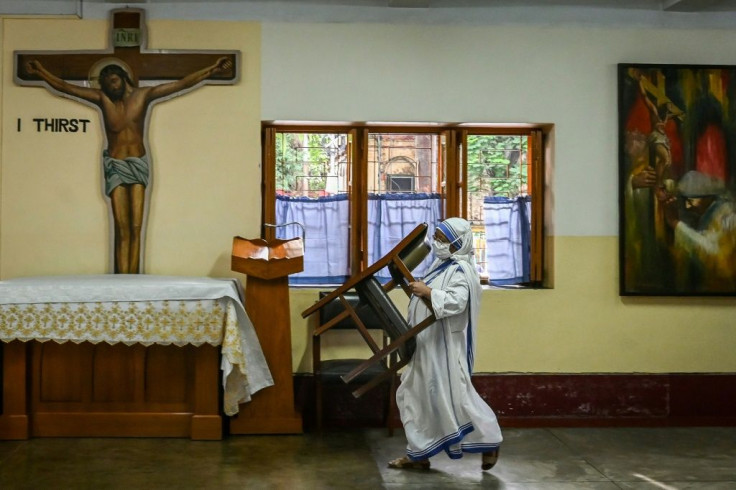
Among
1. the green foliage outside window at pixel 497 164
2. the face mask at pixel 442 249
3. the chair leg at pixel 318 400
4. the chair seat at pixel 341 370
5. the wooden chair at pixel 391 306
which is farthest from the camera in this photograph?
the green foliage outside window at pixel 497 164

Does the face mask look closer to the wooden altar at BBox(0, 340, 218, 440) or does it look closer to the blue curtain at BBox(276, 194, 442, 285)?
the blue curtain at BBox(276, 194, 442, 285)

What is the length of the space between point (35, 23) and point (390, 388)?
352 centimetres

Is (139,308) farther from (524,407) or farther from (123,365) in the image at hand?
(524,407)

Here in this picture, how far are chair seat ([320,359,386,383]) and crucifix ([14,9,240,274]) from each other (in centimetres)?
149

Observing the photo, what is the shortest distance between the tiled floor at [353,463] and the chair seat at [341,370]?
403mm

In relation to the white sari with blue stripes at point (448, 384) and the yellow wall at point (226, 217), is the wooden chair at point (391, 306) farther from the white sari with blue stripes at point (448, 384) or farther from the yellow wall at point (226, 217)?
the yellow wall at point (226, 217)

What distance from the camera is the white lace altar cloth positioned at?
17.3 ft

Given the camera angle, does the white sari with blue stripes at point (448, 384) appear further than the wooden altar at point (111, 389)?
No

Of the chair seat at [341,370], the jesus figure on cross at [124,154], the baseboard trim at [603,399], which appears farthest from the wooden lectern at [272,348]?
the jesus figure on cross at [124,154]

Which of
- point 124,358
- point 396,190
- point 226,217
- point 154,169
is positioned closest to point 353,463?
point 124,358

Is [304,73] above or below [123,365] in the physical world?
above

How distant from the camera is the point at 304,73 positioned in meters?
6.04

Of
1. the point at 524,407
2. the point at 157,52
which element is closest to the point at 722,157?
the point at 524,407

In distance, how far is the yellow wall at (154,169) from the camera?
5.95 meters
